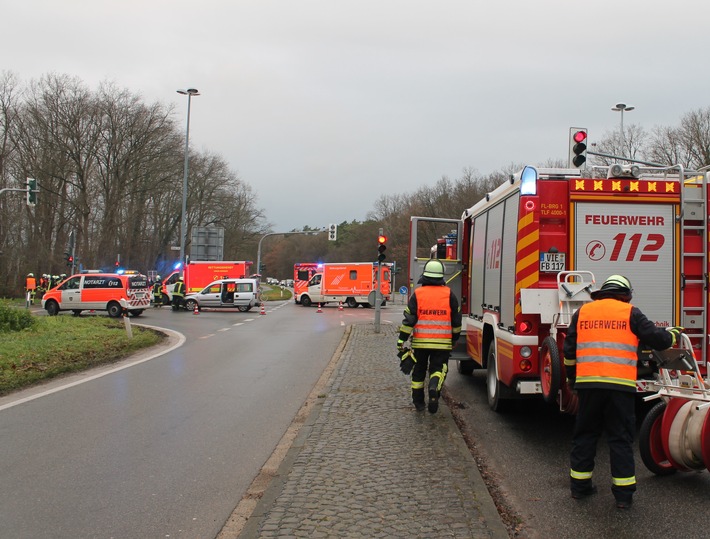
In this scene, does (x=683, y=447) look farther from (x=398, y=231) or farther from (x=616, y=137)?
(x=398, y=231)

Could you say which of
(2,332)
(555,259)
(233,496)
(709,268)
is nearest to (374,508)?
(233,496)

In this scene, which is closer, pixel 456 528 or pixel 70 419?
pixel 456 528

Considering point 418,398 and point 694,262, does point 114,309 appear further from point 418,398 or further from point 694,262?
point 694,262

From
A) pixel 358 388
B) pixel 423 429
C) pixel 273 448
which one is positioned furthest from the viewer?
pixel 358 388

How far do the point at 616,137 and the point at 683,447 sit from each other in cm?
4235

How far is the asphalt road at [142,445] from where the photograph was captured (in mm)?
4176

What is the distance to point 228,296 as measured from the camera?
32.6m

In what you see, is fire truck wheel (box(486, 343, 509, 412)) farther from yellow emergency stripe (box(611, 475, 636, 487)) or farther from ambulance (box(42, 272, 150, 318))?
ambulance (box(42, 272, 150, 318))

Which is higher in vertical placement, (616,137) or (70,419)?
(616,137)

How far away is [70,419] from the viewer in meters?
7.05

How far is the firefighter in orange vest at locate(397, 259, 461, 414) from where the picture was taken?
23.0ft

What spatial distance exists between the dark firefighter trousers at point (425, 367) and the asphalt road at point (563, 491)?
2.09ft

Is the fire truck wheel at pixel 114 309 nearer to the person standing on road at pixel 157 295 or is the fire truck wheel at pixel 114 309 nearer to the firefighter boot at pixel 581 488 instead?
the person standing on road at pixel 157 295

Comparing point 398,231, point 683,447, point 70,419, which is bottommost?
point 70,419
